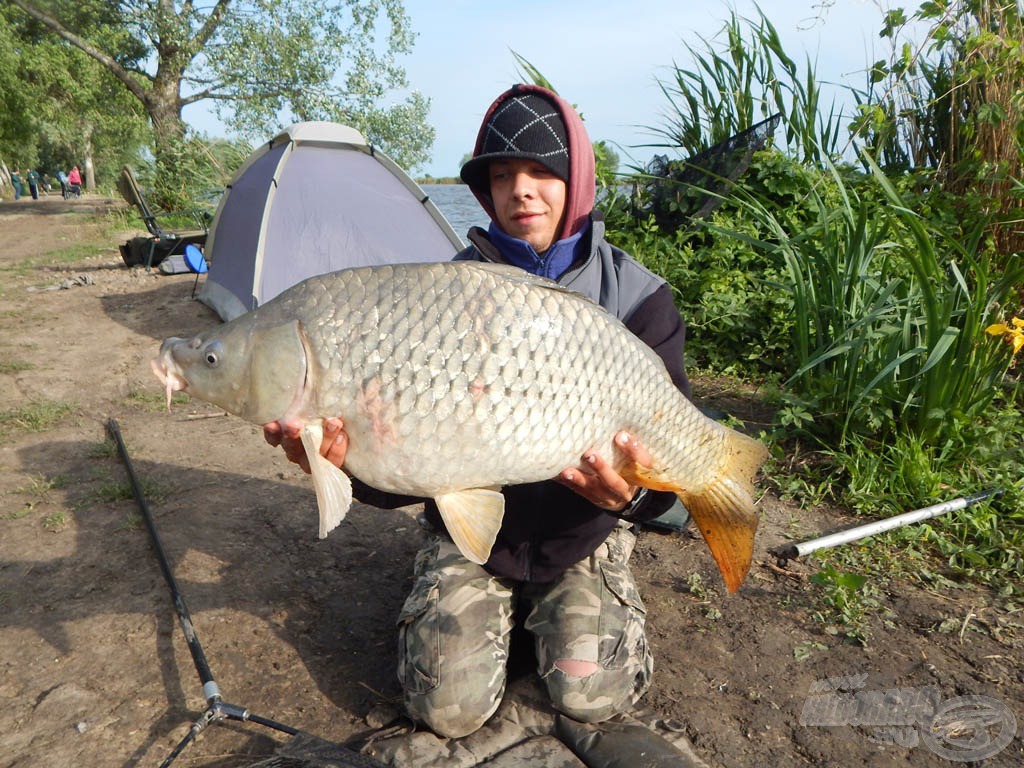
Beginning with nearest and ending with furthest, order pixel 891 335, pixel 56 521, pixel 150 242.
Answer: pixel 56 521, pixel 891 335, pixel 150 242

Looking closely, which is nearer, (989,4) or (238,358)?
(238,358)

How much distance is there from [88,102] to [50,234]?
644 centimetres

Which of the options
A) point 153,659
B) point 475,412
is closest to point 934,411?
point 475,412

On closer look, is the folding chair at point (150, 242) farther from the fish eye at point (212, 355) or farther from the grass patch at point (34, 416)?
the fish eye at point (212, 355)

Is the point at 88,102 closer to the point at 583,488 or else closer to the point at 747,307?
the point at 747,307

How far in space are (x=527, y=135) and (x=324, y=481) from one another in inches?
36.8

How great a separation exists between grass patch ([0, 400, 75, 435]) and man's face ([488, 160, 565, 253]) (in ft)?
9.02

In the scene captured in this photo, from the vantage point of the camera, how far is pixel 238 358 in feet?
4.31

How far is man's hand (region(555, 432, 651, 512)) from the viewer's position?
1.42 m

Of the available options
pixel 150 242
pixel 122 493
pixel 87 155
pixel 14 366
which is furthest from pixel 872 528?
pixel 87 155

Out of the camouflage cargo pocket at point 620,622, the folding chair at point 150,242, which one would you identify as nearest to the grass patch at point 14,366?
the folding chair at point 150,242

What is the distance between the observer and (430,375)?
1278 mm

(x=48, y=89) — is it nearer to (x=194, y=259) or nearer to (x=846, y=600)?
(x=194, y=259)

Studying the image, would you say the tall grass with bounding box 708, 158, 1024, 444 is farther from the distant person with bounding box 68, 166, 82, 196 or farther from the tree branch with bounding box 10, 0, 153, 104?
the distant person with bounding box 68, 166, 82, 196
